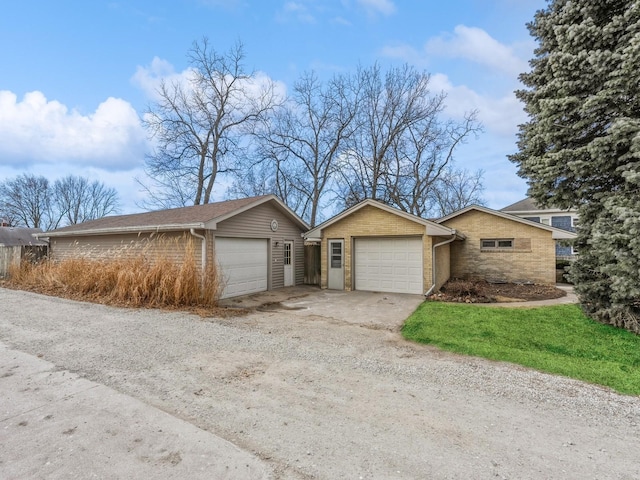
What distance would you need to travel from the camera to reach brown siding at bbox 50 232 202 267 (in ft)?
33.4

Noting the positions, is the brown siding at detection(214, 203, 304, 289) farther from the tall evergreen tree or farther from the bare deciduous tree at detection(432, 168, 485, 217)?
the bare deciduous tree at detection(432, 168, 485, 217)

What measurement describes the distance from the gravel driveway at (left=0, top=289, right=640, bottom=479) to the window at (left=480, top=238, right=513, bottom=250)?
35.6 ft

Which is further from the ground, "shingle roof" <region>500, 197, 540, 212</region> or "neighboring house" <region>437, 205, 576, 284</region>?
"shingle roof" <region>500, 197, 540, 212</region>

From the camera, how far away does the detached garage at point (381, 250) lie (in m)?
11.4

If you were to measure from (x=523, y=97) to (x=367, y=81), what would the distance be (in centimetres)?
1760

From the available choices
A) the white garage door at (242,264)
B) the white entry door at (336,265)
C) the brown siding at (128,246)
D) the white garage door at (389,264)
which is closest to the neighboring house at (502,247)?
the white garage door at (389,264)

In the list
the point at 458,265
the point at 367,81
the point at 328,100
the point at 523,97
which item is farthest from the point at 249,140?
the point at 523,97

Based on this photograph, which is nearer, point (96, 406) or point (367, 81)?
point (96, 406)

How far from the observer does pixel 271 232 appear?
1266 centimetres

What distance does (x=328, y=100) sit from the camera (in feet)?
77.3

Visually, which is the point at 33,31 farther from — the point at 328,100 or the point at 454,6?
the point at 328,100

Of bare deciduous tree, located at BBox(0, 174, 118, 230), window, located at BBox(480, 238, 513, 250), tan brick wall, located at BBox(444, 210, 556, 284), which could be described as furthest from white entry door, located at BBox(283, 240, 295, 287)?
bare deciduous tree, located at BBox(0, 174, 118, 230)

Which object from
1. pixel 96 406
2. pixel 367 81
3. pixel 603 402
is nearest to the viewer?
pixel 96 406

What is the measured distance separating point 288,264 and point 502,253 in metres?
9.62
